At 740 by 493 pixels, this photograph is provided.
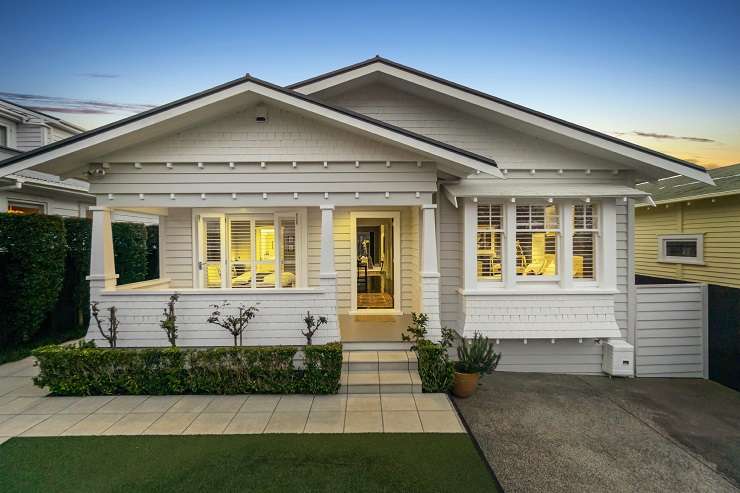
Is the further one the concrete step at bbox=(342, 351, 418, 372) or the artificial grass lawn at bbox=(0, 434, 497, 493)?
the concrete step at bbox=(342, 351, 418, 372)

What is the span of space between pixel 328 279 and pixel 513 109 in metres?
4.65

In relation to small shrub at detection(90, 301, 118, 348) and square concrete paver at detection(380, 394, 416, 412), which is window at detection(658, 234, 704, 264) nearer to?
square concrete paver at detection(380, 394, 416, 412)

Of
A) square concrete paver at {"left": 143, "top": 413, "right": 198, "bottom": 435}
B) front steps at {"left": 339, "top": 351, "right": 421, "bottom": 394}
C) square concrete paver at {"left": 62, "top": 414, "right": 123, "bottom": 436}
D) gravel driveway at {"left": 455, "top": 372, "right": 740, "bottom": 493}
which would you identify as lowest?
gravel driveway at {"left": 455, "top": 372, "right": 740, "bottom": 493}

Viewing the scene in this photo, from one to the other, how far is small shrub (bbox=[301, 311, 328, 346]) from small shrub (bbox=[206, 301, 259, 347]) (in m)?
0.90

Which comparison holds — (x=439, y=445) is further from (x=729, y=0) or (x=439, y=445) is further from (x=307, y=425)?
(x=729, y=0)

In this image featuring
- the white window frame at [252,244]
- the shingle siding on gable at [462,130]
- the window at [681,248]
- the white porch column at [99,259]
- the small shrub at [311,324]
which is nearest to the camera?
the small shrub at [311,324]

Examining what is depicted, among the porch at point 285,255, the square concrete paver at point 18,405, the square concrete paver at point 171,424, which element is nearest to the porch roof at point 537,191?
the porch at point 285,255

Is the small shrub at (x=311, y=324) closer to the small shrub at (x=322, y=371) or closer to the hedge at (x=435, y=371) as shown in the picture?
the small shrub at (x=322, y=371)

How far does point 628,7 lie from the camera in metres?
11.4

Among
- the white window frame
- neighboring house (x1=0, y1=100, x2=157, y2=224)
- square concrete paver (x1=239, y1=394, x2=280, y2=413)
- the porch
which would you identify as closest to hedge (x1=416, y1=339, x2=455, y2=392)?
the porch

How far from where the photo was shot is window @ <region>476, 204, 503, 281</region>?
6.93 metres

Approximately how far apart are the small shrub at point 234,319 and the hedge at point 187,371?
50cm

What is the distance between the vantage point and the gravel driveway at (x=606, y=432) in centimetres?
379

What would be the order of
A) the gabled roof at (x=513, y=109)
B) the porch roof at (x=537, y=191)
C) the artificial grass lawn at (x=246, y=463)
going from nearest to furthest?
the artificial grass lawn at (x=246, y=463), the gabled roof at (x=513, y=109), the porch roof at (x=537, y=191)
